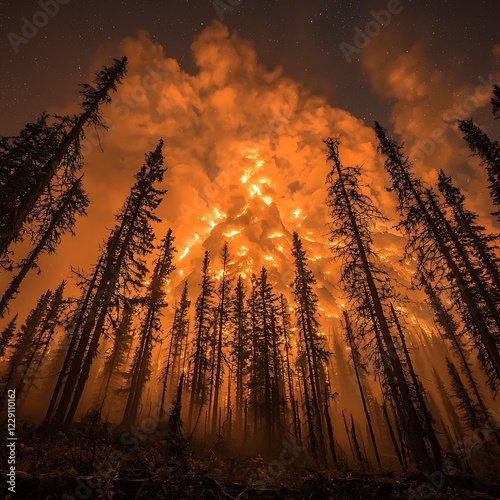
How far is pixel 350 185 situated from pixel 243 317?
72.1 feet

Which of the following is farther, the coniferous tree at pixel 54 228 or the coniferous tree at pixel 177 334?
the coniferous tree at pixel 177 334

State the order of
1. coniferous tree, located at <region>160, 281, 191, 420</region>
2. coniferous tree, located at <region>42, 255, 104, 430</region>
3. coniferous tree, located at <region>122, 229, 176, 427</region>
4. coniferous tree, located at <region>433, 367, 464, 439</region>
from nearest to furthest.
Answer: coniferous tree, located at <region>42, 255, 104, 430</region> < coniferous tree, located at <region>122, 229, 176, 427</region> < coniferous tree, located at <region>160, 281, 191, 420</region> < coniferous tree, located at <region>433, 367, 464, 439</region>

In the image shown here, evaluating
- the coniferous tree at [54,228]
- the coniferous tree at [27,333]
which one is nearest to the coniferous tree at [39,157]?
the coniferous tree at [54,228]

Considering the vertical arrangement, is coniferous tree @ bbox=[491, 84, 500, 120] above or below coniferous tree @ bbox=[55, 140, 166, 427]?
above

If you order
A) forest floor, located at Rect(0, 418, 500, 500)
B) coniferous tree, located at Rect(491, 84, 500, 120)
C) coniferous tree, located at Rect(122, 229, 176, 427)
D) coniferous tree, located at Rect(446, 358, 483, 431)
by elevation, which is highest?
coniferous tree, located at Rect(491, 84, 500, 120)

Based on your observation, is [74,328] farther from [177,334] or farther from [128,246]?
[177,334]

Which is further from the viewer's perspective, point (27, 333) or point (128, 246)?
point (27, 333)

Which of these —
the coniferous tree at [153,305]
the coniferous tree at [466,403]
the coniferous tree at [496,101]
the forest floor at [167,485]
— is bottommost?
the forest floor at [167,485]

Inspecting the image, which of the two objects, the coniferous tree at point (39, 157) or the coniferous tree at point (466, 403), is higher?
the coniferous tree at point (39, 157)

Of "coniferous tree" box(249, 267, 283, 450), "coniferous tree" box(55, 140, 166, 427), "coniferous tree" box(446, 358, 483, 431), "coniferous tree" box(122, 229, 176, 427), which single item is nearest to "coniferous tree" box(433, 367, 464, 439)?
"coniferous tree" box(446, 358, 483, 431)

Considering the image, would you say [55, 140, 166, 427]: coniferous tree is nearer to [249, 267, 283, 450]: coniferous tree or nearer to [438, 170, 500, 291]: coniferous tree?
[249, 267, 283, 450]: coniferous tree

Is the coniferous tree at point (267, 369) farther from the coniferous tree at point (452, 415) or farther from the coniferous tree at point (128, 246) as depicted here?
the coniferous tree at point (452, 415)

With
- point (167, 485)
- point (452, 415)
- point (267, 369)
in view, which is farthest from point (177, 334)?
point (452, 415)

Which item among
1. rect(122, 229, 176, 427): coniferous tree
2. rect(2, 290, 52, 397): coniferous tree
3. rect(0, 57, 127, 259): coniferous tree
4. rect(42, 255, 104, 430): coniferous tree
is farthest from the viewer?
rect(2, 290, 52, 397): coniferous tree
